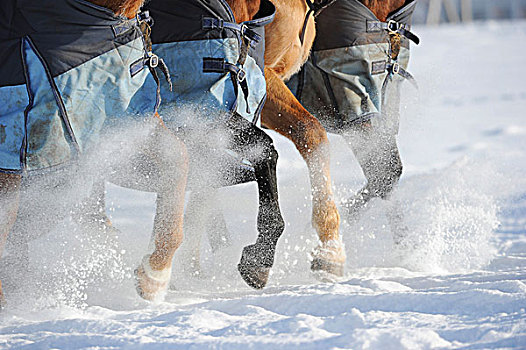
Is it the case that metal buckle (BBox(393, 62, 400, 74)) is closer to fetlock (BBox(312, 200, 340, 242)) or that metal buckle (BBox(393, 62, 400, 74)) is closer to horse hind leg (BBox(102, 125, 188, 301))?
fetlock (BBox(312, 200, 340, 242))

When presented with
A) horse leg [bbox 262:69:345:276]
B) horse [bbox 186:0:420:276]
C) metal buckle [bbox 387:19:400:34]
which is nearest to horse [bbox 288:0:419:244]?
metal buckle [bbox 387:19:400:34]

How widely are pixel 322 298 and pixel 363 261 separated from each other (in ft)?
4.20

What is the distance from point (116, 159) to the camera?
2.85 meters

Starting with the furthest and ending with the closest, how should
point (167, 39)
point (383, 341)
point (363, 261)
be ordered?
point (363, 261) < point (167, 39) < point (383, 341)

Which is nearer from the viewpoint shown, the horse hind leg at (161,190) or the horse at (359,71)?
the horse hind leg at (161,190)

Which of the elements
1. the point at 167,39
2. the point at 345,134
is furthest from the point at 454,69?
the point at 167,39

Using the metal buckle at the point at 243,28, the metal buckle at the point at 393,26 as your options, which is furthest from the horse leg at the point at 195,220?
the metal buckle at the point at 393,26

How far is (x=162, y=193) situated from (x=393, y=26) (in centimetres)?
Result: 165

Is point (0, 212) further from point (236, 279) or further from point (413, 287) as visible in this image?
point (413, 287)

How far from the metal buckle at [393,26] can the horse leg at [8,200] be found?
2.11 m

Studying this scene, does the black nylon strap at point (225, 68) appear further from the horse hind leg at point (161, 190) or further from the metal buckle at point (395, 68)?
the metal buckle at point (395, 68)

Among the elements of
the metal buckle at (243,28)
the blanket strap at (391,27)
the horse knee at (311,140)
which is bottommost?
the horse knee at (311,140)

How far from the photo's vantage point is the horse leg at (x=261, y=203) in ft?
10.4

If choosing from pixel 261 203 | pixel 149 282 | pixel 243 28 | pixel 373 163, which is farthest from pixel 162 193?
pixel 373 163
